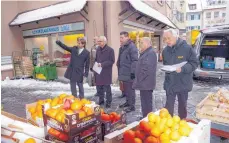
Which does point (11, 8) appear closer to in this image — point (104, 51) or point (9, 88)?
point (9, 88)

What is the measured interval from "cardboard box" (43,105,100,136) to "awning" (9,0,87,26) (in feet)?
23.0

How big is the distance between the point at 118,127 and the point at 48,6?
34.5 feet

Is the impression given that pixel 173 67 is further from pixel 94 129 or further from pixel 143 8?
pixel 143 8

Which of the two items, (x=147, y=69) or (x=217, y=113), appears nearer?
(x=217, y=113)

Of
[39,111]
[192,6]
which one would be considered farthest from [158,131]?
[192,6]

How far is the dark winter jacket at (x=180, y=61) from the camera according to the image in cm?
383

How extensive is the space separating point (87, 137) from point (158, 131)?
647mm

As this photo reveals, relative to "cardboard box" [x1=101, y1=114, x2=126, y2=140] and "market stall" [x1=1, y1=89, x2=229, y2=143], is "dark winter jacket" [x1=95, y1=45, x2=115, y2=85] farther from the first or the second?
"market stall" [x1=1, y1=89, x2=229, y2=143]

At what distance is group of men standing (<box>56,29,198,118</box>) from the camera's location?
3.87 meters

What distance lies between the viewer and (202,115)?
3.87 metres

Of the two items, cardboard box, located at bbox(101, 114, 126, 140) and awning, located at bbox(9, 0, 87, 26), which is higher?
awning, located at bbox(9, 0, 87, 26)

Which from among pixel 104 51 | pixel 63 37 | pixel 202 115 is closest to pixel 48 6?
pixel 63 37

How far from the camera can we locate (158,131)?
1979 millimetres

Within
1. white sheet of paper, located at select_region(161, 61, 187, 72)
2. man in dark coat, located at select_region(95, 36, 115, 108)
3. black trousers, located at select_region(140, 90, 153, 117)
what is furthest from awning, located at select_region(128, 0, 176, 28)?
white sheet of paper, located at select_region(161, 61, 187, 72)
